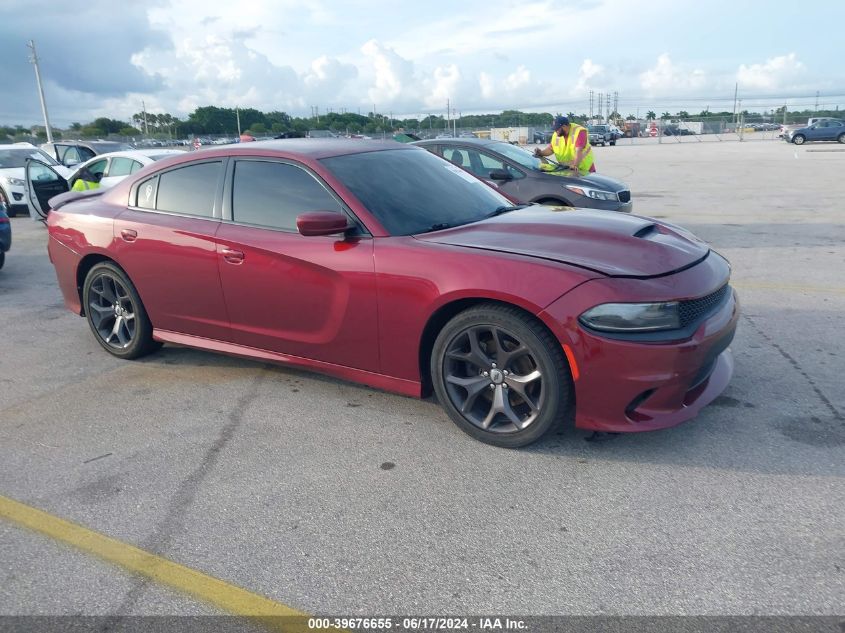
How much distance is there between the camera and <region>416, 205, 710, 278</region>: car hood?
350 cm

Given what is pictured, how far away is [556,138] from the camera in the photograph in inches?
400

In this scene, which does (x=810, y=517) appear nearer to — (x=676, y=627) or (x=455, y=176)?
(x=676, y=627)

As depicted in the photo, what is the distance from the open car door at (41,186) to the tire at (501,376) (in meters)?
10.1

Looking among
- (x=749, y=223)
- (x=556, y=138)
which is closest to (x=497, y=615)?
(x=556, y=138)

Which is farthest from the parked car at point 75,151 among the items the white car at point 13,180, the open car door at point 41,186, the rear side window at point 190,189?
the rear side window at point 190,189

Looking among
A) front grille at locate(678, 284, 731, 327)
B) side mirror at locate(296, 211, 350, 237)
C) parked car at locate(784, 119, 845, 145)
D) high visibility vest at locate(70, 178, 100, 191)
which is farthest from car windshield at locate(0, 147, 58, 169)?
parked car at locate(784, 119, 845, 145)

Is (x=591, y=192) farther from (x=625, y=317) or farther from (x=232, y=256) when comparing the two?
(x=625, y=317)

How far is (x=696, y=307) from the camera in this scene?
3.46 meters

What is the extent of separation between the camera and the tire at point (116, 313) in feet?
17.0

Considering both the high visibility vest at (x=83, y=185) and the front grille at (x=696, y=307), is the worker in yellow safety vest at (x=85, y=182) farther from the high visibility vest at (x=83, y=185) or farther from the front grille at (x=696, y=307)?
the front grille at (x=696, y=307)

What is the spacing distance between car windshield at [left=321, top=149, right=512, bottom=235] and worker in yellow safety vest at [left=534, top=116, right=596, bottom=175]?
17.3 ft

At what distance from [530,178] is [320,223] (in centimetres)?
560

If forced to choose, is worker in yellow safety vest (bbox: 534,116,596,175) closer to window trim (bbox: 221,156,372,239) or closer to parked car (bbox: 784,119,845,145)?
window trim (bbox: 221,156,372,239)

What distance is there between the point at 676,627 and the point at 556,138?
8.69m
